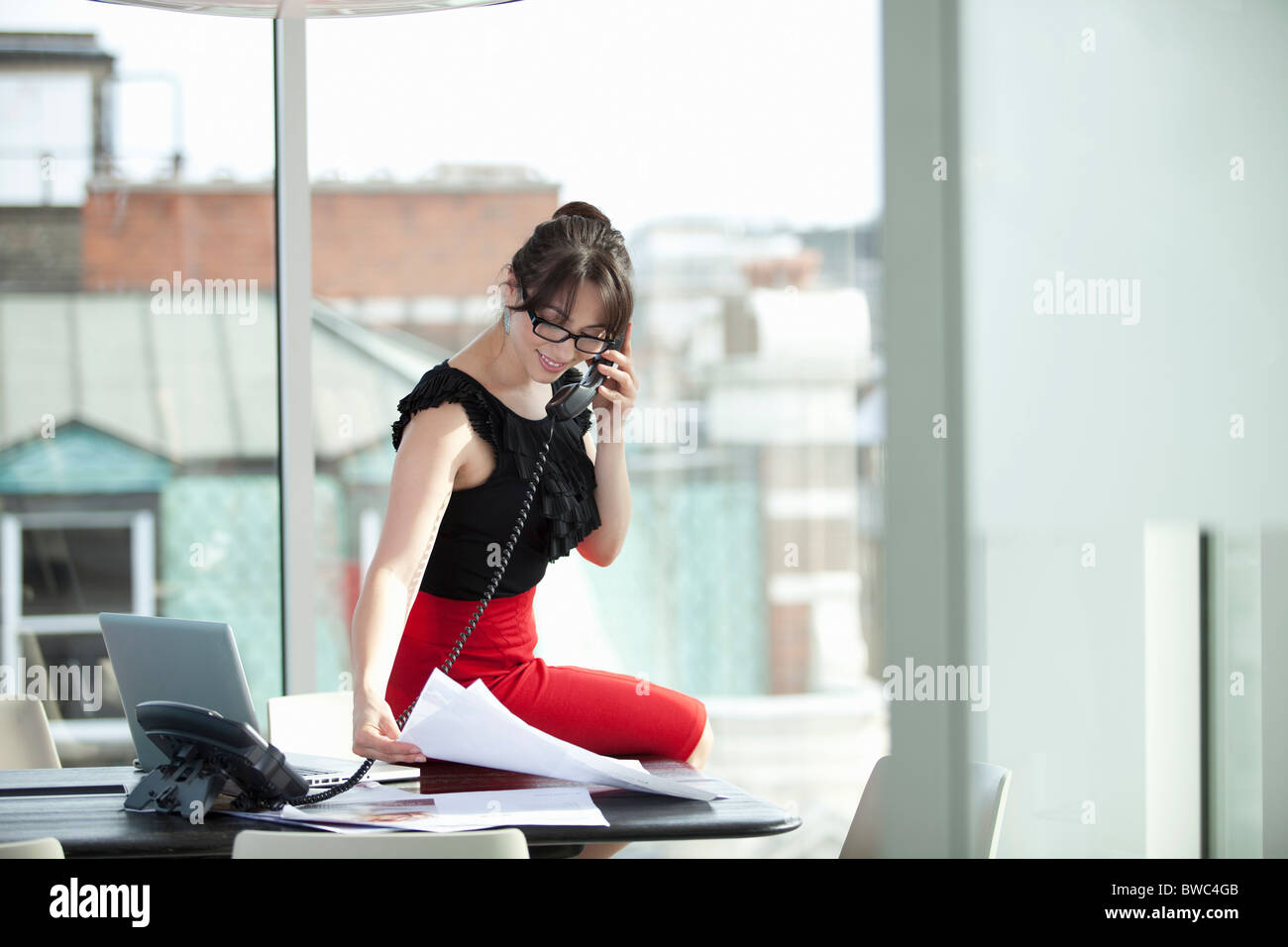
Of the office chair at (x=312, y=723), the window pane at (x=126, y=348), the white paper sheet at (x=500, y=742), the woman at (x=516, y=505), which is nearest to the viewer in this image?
the white paper sheet at (x=500, y=742)

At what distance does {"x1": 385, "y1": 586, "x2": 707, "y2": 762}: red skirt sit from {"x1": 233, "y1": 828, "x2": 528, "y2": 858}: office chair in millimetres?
636

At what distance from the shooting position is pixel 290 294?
11.8 ft

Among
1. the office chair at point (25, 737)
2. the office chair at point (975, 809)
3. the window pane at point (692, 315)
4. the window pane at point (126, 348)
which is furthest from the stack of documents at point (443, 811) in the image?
the window pane at point (692, 315)

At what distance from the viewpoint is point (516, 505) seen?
6.31ft

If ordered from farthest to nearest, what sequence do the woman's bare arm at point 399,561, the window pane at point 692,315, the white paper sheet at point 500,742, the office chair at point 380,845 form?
the window pane at point 692,315 → the woman's bare arm at point 399,561 → the white paper sheet at point 500,742 → the office chair at point 380,845

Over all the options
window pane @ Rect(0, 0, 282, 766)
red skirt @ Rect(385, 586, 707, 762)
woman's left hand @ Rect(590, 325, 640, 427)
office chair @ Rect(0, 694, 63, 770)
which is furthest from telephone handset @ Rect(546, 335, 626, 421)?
window pane @ Rect(0, 0, 282, 766)

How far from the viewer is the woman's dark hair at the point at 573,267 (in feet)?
6.21

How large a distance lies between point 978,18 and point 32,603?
395 cm

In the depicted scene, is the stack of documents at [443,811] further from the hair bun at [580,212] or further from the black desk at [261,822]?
the hair bun at [580,212]

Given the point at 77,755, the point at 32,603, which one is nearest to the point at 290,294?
the point at 32,603

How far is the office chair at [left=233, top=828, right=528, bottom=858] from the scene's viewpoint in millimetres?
1147

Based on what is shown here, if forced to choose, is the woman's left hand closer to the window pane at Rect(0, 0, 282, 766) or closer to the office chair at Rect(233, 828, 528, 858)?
the office chair at Rect(233, 828, 528, 858)

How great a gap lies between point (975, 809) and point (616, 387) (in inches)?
47.6
